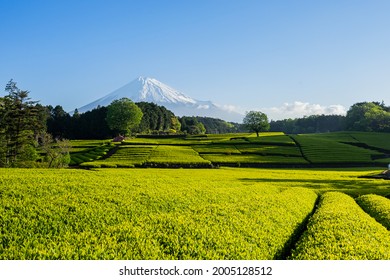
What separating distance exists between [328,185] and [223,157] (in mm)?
35367

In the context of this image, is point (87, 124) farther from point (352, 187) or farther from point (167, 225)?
point (167, 225)

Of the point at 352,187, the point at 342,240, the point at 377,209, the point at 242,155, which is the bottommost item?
the point at 352,187

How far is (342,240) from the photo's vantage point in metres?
12.5

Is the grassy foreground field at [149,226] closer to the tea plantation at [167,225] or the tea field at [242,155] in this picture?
the tea plantation at [167,225]

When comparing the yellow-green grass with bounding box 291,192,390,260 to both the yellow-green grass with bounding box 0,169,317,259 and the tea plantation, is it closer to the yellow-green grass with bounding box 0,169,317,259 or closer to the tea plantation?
the tea plantation

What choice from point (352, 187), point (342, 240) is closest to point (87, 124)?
point (352, 187)

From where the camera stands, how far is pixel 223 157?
7019 cm

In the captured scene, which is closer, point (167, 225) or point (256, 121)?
point (167, 225)

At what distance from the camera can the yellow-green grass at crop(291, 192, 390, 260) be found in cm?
1087

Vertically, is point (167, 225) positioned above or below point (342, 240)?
above

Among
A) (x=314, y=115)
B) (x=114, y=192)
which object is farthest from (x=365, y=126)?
(x=114, y=192)

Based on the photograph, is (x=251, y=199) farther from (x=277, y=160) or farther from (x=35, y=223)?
(x=277, y=160)

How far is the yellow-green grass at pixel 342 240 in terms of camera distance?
1087cm

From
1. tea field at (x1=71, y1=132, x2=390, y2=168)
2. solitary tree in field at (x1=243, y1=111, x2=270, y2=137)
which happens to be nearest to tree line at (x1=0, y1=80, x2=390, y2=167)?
solitary tree in field at (x1=243, y1=111, x2=270, y2=137)
